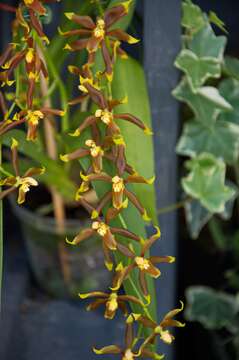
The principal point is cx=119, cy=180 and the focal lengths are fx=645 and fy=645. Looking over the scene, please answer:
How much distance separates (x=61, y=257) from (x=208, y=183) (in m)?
0.26

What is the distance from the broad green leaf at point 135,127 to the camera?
2.25ft

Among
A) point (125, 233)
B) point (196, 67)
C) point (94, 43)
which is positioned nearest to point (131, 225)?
point (125, 233)

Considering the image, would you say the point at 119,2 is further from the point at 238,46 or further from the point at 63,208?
the point at 238,46

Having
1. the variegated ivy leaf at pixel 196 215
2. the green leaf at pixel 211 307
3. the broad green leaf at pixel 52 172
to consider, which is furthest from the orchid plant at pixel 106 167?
the green leaf at pixel 211 307

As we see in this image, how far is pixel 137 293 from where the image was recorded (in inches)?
24.1

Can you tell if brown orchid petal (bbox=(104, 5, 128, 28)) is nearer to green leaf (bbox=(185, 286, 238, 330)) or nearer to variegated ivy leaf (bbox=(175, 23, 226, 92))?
variegated ivy leaf (bbox=(175, 23, 226, 92))

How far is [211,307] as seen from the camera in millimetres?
1206

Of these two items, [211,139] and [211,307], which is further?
[211,307]

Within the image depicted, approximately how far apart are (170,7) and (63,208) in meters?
0.39

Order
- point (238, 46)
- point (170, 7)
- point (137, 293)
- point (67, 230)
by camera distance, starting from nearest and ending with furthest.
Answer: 1. point (137, 293)
2. point (170, 7)
3. point (67, 230)
4. point (238, 46)

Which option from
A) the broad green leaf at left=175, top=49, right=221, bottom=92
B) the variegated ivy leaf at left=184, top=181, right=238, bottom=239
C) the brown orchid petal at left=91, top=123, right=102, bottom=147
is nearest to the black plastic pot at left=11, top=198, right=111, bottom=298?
the variegated ivy leaf at left=184, top=181, right=238, bottom=239

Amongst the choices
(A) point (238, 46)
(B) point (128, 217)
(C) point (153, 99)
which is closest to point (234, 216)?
(A) point (238, 46)

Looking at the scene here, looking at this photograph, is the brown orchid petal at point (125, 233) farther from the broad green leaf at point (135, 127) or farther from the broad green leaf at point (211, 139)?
the broad green leaf at point (211, 139)

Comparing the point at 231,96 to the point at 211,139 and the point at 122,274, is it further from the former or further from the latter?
the point at 122,274
